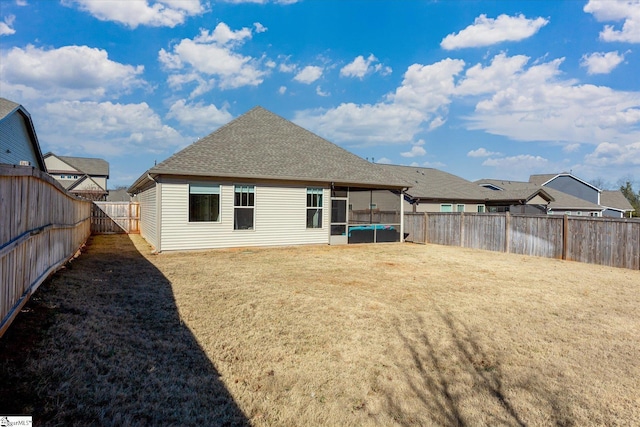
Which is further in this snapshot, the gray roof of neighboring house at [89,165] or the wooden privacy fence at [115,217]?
the gray roof of neighboring house at [89,165]

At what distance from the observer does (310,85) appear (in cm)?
2503

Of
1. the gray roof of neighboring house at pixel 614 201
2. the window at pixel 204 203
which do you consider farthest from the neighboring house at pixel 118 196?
the gray roof of neighboring house at pixel 614 201

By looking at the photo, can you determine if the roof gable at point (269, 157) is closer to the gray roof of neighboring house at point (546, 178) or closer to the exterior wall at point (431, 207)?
the exterior wall at point (431, 207)

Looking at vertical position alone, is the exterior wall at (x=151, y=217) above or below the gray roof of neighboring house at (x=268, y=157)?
below

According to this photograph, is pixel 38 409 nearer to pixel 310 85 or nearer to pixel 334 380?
pixel 334 380

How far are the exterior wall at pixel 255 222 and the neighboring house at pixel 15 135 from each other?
6.13 meters

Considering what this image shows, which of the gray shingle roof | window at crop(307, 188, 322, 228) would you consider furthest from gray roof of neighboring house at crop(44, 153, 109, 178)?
window at crop(307, 188, 322, 228)

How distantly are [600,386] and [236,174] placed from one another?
11052 mm

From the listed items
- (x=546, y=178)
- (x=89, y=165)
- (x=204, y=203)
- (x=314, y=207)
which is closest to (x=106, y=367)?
(x=204, y=203)

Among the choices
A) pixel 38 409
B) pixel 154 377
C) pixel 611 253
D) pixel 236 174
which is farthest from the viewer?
pixel 236 174

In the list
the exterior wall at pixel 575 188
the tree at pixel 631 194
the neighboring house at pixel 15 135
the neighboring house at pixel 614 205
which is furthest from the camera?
the tree at pixel 631 194

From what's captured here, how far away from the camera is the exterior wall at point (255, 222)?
11594 millimetres

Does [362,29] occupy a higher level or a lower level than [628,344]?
higher

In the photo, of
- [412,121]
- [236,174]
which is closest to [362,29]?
[412,121]
